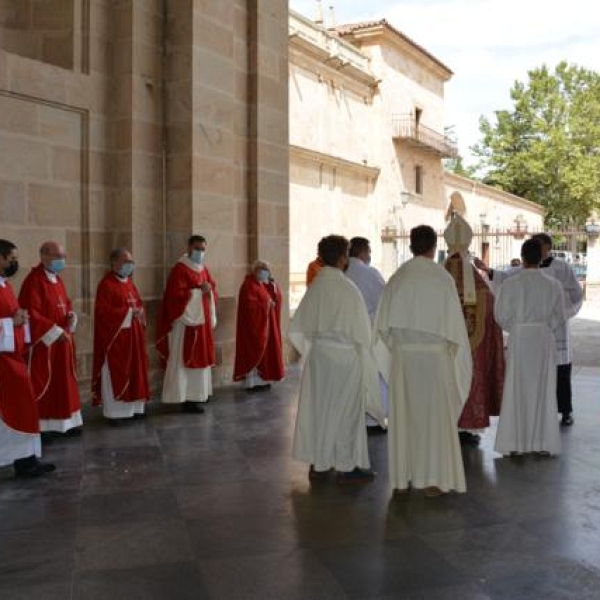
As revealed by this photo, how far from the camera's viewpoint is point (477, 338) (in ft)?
19.7

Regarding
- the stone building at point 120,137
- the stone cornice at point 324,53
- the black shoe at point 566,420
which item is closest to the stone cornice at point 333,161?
the stone cornice at point 324,53

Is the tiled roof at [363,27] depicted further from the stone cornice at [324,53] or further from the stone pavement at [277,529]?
the stone pavement at [277,529]

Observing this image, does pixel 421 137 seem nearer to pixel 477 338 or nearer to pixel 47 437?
pixel 477 338

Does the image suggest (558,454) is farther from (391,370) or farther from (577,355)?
(577,355)

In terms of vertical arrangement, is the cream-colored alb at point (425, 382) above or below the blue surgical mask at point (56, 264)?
below

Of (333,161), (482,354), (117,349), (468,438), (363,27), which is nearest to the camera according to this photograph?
(482,354)

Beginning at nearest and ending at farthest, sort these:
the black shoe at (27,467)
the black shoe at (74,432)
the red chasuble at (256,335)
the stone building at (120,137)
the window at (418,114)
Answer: the black shoe at (27,467) → the black shoe at (74,432) → the stone building at (120,137) → the red chasuble at (256,335) → the window at (418,114)

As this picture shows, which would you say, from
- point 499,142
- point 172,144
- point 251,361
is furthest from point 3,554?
point 499,142

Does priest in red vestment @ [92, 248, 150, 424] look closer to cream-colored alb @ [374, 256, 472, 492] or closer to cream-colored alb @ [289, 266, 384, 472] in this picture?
cream-colored alb @ [289, 266, 384, 472]

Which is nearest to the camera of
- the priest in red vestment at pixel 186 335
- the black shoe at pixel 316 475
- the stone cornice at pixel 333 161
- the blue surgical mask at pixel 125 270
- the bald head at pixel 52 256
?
the black shoe at pixel 316 475

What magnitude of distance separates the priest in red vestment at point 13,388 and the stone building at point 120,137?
227 centimetres

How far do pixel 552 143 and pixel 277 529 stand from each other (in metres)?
38.9

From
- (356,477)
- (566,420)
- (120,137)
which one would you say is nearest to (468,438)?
(566,420)

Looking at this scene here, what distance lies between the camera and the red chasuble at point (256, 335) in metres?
8.66
